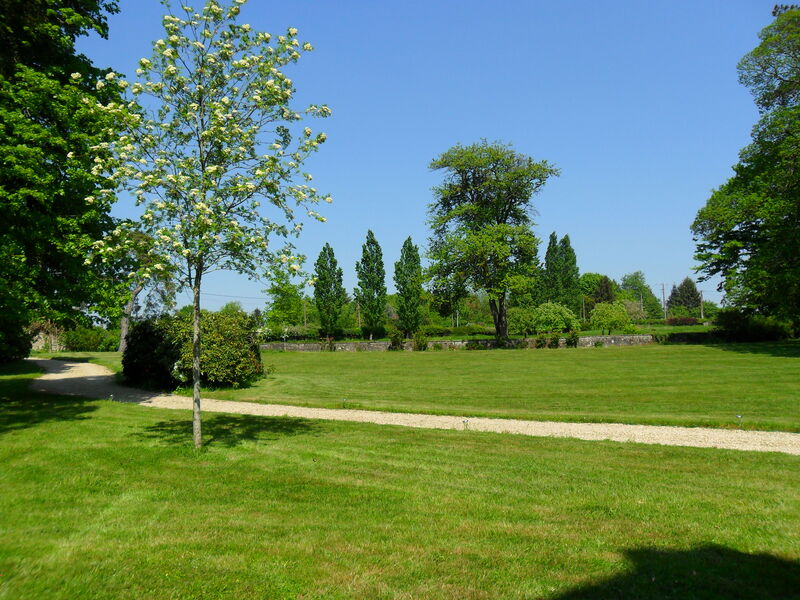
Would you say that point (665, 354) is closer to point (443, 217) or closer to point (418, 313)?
point (443, 217)

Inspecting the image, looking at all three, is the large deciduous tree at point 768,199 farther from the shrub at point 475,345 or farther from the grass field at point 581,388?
the shrub at point 475,345

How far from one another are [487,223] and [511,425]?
36.8 m

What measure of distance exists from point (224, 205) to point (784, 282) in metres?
31.8

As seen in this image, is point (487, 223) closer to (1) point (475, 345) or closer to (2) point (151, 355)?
(1) point (475, 345)

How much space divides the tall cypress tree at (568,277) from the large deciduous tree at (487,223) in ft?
115

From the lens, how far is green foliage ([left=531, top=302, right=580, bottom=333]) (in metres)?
50.5

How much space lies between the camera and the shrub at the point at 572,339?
43.3m

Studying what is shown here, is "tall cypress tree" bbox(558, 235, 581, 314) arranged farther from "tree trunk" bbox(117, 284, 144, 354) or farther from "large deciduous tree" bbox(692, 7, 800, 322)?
"tree trunk" bbox(117, 284, 144, 354)

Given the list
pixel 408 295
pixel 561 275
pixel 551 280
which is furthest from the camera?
pixel 561 275

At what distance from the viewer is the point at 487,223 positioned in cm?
4712

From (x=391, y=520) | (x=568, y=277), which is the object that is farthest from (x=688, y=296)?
(x=391, y=520)

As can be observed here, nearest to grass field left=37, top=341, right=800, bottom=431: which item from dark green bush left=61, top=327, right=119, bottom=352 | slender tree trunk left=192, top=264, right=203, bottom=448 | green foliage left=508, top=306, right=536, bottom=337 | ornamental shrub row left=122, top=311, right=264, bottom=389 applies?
ornamental shrub row left=122, top=311, right=264, bottom=389

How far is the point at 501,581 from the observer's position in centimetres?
405

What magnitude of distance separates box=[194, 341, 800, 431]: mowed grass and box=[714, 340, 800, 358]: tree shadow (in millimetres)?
55
